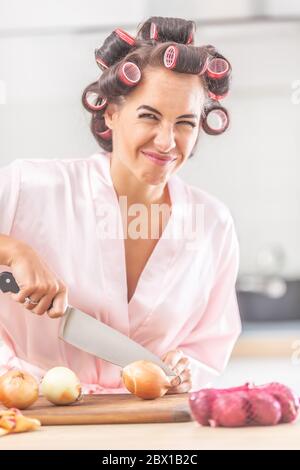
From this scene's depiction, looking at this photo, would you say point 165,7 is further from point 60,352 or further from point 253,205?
point 60,352

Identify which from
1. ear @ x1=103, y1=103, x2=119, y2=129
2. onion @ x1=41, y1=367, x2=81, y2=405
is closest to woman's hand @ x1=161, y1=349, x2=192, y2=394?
onion @ x1=41, y1=367, x2=81, y2=405

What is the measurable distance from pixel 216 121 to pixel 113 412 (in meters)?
0.49

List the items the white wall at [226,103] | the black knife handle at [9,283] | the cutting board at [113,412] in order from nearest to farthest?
the cutting board at [113,412] < the black knife handle at [9,283] < the white wall at [226,103]

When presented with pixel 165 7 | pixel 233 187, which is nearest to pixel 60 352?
pixel 233 187

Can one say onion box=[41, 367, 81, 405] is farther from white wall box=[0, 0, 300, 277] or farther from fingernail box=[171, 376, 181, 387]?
white wall box=[0, 0, 300, 277]

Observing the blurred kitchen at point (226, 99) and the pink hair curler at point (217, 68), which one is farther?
the blurred kitchen at point (226, 99)

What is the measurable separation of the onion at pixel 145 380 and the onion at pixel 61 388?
7cm

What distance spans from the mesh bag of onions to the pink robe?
1.00 ft

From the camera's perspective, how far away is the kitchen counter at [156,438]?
0.93m

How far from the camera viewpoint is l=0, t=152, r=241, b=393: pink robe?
1.29 meters

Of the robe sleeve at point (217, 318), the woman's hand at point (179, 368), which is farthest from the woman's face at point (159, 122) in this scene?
the woman's hand at point (179, 368)

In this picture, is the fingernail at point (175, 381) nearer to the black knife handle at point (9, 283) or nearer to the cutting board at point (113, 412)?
the cutting board at point (113, 412)

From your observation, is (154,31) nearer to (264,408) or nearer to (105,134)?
(105,134)

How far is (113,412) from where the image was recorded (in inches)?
41.6
